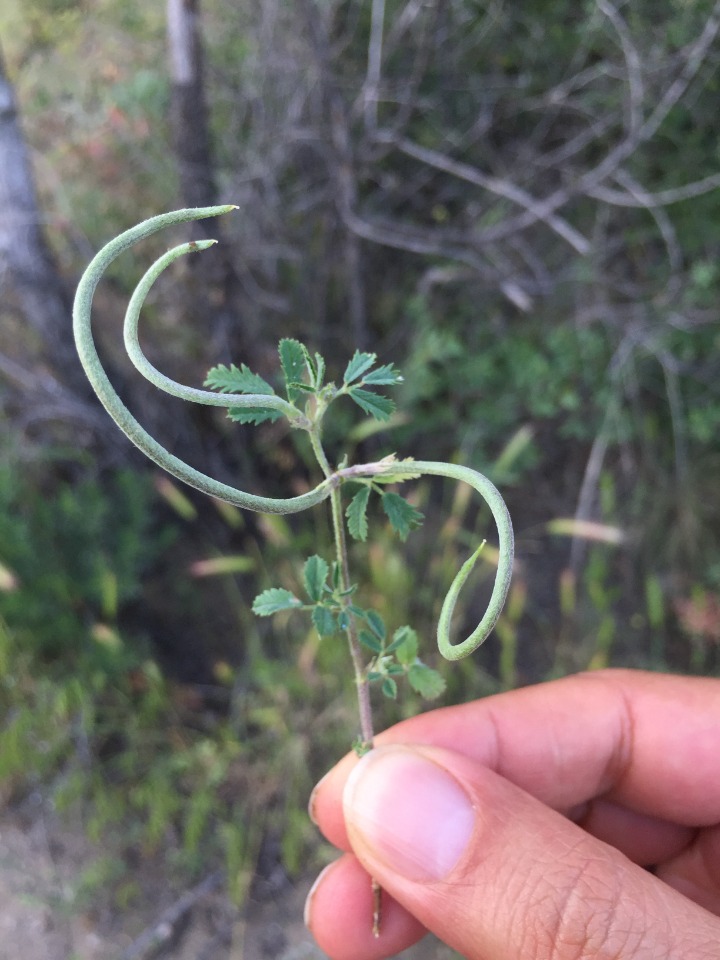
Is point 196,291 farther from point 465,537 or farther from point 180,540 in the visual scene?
point 465,537

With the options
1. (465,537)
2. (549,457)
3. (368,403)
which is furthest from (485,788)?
(549,457)

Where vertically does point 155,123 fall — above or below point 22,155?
above

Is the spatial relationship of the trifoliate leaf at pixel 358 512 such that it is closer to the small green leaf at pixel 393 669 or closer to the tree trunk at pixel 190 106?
the small green leaf at pixel 393 669

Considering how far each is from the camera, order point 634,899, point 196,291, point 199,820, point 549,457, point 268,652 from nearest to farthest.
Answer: point 634,899 < point 199,820 < point 196,291 < point 268,652 < point 549,457

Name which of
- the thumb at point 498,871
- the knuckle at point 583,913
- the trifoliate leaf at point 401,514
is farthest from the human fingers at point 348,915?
the trifoliate leaf at point 401,514

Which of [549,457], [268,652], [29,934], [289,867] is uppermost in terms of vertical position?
[549,457]

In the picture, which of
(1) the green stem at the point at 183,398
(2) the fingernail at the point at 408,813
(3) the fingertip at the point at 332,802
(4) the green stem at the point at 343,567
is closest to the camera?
(1) the green stem at the point at 183,398

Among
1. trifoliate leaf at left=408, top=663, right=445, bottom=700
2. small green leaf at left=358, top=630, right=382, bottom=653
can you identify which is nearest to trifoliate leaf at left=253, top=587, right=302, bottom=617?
small green leaf at left=358, top=630, right=382, bottom=653
